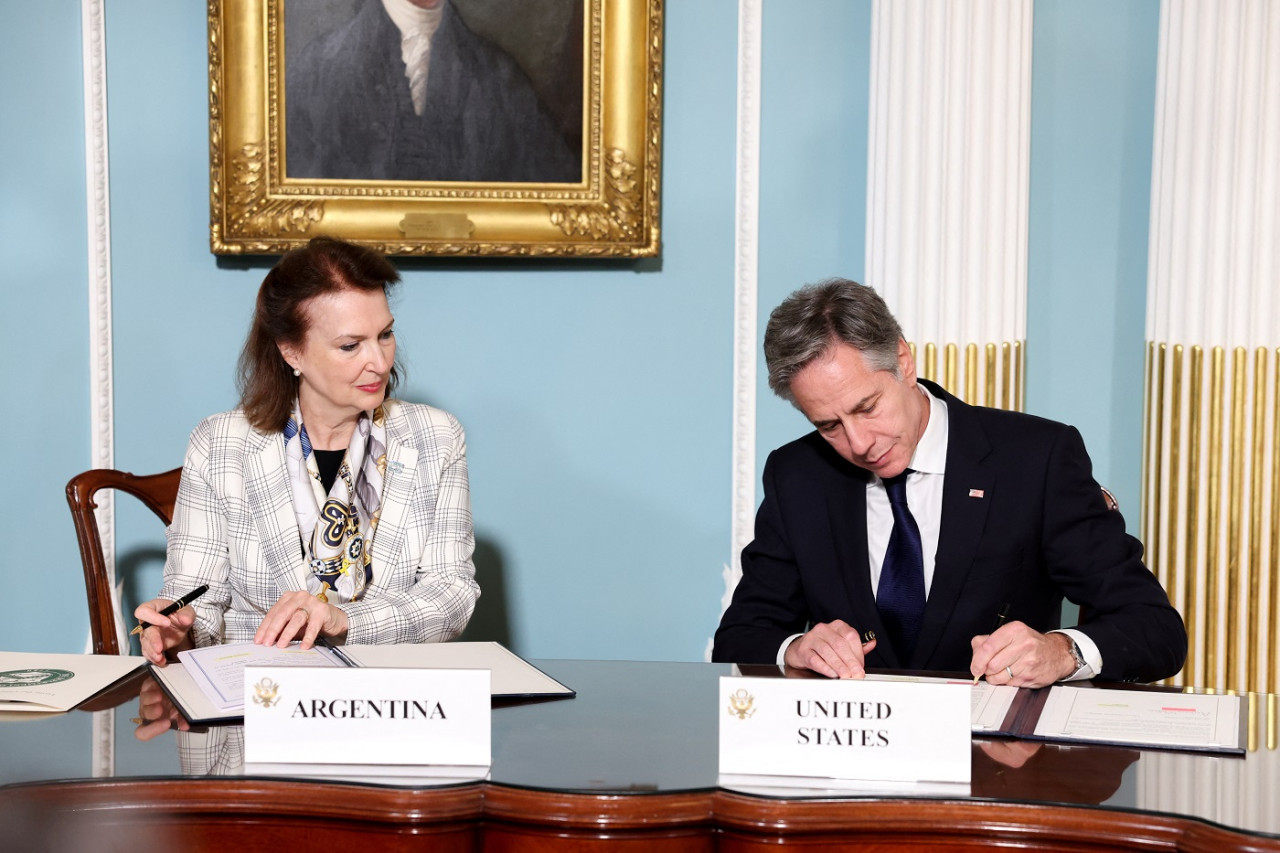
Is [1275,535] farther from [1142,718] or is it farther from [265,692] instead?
[265,692]

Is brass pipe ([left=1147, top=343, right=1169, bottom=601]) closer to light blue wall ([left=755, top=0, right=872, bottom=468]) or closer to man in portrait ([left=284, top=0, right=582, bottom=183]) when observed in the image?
light blue wall ([left=755, top=0, right=872, bottom=468])

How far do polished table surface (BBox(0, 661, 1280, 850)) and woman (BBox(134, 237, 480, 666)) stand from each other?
38.4 inches

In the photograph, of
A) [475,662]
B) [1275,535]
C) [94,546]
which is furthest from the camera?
[1275,535]

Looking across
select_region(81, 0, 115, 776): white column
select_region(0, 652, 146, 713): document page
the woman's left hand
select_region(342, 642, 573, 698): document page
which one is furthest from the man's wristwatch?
select_region(81, 0, 115, 776): white column

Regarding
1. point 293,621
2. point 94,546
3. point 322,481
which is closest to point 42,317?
point 94,546

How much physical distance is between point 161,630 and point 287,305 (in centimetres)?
83

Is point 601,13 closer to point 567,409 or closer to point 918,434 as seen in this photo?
point 567,409

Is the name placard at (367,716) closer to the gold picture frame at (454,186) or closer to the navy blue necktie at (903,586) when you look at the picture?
the navy blue necktie at (903,586)

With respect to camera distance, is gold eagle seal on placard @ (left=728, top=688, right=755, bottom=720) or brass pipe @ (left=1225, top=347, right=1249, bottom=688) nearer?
gold eagle seal on placard @ (left=728, top=688, right=755, bottom=720)

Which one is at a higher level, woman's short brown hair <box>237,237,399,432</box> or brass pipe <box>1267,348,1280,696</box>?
woman's short brown hair <box>237,237,399,432</box>

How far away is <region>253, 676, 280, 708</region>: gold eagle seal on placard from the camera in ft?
5.12

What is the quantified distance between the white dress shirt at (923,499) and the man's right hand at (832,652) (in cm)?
31

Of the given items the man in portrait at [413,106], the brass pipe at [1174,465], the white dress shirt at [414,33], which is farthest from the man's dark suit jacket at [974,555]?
the white dress shirt at [414,33]

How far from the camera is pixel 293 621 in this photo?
2043 mm
